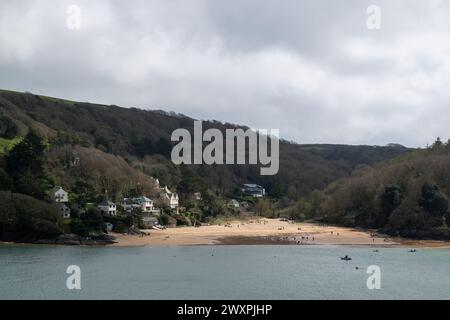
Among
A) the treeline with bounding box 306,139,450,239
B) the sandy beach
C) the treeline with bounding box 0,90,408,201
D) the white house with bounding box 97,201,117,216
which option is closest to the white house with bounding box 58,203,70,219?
the white house with bounding box 97,201,117,216

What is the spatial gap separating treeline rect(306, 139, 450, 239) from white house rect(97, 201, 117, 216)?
132 feet

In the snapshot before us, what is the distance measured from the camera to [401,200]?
309 ft

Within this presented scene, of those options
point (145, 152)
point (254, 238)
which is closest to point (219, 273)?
point (254, 238)

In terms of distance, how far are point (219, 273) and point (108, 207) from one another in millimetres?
37945

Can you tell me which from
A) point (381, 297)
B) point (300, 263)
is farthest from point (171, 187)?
point (381, 297)

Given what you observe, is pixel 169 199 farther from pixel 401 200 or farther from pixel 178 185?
pixel 401 200

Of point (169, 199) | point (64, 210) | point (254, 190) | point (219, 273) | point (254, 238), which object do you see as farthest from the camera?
point (254, 190)

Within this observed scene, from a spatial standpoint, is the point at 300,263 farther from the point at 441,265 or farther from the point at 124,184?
the point at 124,184

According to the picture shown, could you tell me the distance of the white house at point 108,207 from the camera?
84812 mm

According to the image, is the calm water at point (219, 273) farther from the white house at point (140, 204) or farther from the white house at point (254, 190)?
the white house at point (254, 190)

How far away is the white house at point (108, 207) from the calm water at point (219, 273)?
15891mm

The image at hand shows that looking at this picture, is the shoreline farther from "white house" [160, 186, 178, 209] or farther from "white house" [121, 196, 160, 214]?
"white house" [160, 186, 178, 209]

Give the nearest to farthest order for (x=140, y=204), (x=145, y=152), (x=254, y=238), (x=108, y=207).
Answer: (x=254, y=238) → (x=108, y=207) → (x=140, y=204) → (x=145, y=152)

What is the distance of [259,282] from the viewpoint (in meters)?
48.2
